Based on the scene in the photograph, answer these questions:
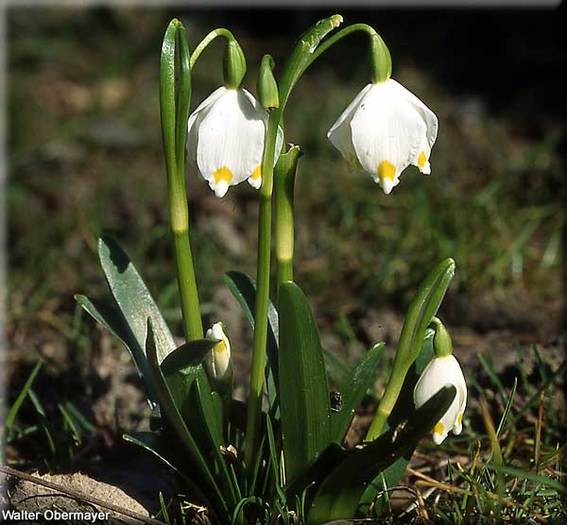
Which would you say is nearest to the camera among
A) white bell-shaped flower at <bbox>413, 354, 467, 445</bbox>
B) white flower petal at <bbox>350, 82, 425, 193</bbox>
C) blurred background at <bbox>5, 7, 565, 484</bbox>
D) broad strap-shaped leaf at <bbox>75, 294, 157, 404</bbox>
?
white flower petal at <bbox>350, 82, 425, 193</bbox>

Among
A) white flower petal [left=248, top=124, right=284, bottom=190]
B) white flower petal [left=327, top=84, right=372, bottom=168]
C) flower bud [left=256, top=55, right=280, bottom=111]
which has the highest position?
flower bud [left=256, top=55, right=280, bottom=111]

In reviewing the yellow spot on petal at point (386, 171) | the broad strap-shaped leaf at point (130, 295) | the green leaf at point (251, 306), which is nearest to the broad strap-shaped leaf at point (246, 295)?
the green leaf at point (251, 306)

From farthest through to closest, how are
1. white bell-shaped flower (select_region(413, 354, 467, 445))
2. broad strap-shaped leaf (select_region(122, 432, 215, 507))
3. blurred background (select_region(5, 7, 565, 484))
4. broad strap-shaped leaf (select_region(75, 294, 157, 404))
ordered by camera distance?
blurred background (select_region(5, 7, 565, 484)) → broad strap-shaped leaf (select_region(75, 294, 157, 404)) → broad strap-shaped leaf (select_region(122, 432, 215, 507)) → white bell-shaped flower (select_region(413, 354, 467, 445))

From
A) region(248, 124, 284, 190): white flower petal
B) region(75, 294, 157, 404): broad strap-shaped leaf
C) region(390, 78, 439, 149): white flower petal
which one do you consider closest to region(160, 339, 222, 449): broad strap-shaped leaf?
region(75, 294, 157, 404): broad strap-shaped leaf

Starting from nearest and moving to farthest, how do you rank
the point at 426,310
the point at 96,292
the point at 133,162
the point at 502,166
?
the point at 426,310, the point at 96,292, the point at 502,166, the point at 133,162

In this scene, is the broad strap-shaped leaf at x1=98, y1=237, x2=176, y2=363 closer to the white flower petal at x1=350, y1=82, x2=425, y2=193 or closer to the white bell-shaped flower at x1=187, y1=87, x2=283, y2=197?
the white bell-shaped flower at x1=187, y1=87, x2=283, y2=197

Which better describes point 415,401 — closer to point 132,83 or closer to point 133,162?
point 133,162

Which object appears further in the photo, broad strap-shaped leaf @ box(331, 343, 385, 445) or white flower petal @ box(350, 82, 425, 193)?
broad strap-shaped leaf @ box(331, 343, 385, 445)

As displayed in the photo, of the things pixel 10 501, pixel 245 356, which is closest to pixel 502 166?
pixel 245 356
